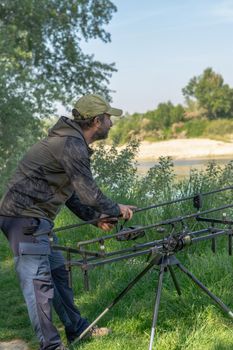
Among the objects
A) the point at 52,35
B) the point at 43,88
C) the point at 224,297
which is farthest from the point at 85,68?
the point at 224,297

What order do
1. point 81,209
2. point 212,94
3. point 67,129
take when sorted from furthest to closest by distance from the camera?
1. point 212,94
2. point 81,209
3. point 67,129

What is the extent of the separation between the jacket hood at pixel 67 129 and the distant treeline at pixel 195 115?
57580 mm

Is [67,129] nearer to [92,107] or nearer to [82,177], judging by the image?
[92,107]

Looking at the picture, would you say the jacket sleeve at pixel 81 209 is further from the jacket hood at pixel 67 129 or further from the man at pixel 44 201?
the jacket hood at pixel 67 129

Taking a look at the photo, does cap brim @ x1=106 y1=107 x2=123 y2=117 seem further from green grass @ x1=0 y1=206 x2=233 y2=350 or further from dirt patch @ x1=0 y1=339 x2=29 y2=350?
dirt patch @ x1=0 y1=339 x2=29 y2=350

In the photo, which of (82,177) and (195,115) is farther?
(195,115)

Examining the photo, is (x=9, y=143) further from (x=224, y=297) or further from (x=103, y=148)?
(x=224, y=297)

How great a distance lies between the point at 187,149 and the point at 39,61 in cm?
3032

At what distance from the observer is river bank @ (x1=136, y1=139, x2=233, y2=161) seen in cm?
4697

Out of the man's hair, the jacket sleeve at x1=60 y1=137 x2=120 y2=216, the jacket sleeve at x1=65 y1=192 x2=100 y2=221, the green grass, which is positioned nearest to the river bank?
the green grass

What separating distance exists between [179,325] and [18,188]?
65.7 inches

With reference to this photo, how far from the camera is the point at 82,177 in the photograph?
3.49 m

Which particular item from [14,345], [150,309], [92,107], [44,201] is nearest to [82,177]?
[44,201]

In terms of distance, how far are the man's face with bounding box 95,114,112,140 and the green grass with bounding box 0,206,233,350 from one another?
1516 millimetres
